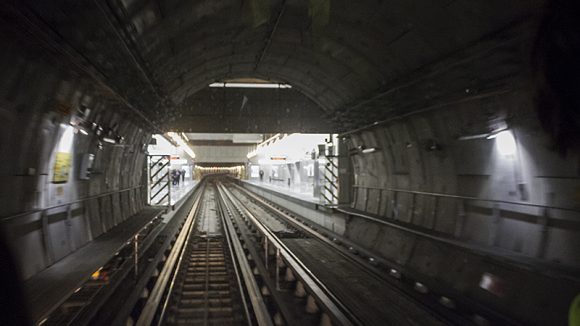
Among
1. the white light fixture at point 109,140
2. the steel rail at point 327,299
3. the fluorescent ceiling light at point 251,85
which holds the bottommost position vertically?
the steel rail at point 327,299

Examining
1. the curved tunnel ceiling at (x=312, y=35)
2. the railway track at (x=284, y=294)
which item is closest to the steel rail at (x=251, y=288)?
the railway track at (x=284, y=294)

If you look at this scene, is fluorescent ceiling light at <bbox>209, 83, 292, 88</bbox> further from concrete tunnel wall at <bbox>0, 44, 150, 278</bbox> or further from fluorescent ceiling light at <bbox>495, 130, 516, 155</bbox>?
fluorescent ceiling light at <bbox>495, 130, 516, 155</bbox>

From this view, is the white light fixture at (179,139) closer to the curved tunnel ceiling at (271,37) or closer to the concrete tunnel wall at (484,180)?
the curved tunnel ceiling at (271,37)

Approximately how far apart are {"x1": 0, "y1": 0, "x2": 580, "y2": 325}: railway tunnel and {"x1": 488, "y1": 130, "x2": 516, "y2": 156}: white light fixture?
0.08 feet

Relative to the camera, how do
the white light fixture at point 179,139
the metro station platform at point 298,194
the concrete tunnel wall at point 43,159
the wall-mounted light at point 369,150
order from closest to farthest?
1. the concrete tunnel wall at point 43,159
2. the wall-mounted light at point 369,150
3. the white light fixture at point 179,139
4. the metro station platform at point 298,194

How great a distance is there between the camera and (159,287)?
6824mm

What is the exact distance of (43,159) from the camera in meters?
5.20

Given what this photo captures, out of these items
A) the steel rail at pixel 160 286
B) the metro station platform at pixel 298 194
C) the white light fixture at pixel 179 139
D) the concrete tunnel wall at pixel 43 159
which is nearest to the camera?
the concrete tunnel wall at pixel 43 159

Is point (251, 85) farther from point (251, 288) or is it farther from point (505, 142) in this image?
point (505, 142)

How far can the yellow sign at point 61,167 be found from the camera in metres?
5.58

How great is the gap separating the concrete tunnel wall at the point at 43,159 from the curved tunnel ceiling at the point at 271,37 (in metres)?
0.49

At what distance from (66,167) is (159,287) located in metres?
2.46

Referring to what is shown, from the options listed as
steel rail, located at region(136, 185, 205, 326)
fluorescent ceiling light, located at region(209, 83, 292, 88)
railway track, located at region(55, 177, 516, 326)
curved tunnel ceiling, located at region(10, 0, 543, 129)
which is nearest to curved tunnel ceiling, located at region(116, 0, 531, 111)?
curved tunnel ceiling, located at region(10, 0, 543, 129)

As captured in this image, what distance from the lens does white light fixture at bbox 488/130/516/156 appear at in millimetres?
5379
